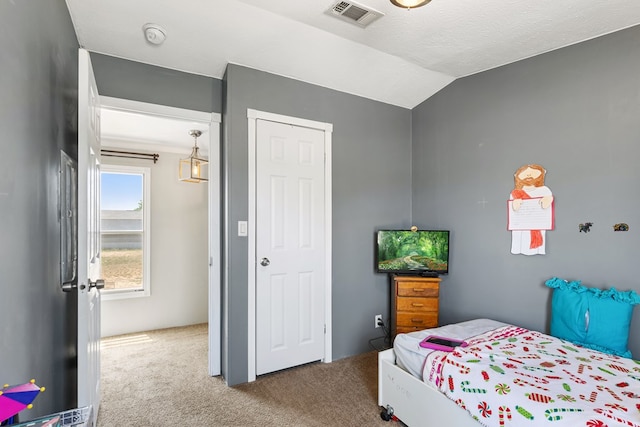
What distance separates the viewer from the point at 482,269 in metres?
2.92

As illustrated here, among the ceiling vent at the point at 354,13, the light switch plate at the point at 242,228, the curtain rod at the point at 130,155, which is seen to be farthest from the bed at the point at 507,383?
the curtain rod at the point at 130,155

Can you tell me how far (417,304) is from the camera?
2891mm

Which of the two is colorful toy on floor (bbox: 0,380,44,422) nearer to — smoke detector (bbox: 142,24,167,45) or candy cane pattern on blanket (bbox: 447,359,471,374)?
candy cane pattern on blanket (bbox: 447,359,471,374)

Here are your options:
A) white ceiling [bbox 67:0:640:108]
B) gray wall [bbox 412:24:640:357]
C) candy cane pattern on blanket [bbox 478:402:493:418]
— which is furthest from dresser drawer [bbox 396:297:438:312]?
white ceiling [bbox 67:0:640:108]

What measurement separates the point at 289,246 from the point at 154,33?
1.82 m

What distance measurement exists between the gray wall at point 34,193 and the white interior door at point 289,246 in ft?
4.25

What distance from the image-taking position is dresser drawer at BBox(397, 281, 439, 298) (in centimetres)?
289

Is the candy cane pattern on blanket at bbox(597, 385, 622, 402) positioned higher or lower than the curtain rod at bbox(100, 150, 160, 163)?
lower

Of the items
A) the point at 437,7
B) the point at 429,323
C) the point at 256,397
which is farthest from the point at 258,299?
the point at 437,7

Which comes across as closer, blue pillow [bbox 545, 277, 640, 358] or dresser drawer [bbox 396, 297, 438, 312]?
blue pillow [bbox 545, 277, 640, 358]

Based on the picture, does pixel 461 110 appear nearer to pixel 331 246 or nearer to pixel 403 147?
pixel 403 147

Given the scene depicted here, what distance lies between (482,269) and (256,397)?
6.95ft

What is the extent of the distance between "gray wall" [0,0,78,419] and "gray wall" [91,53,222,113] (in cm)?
53

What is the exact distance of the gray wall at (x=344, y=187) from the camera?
264 cm
